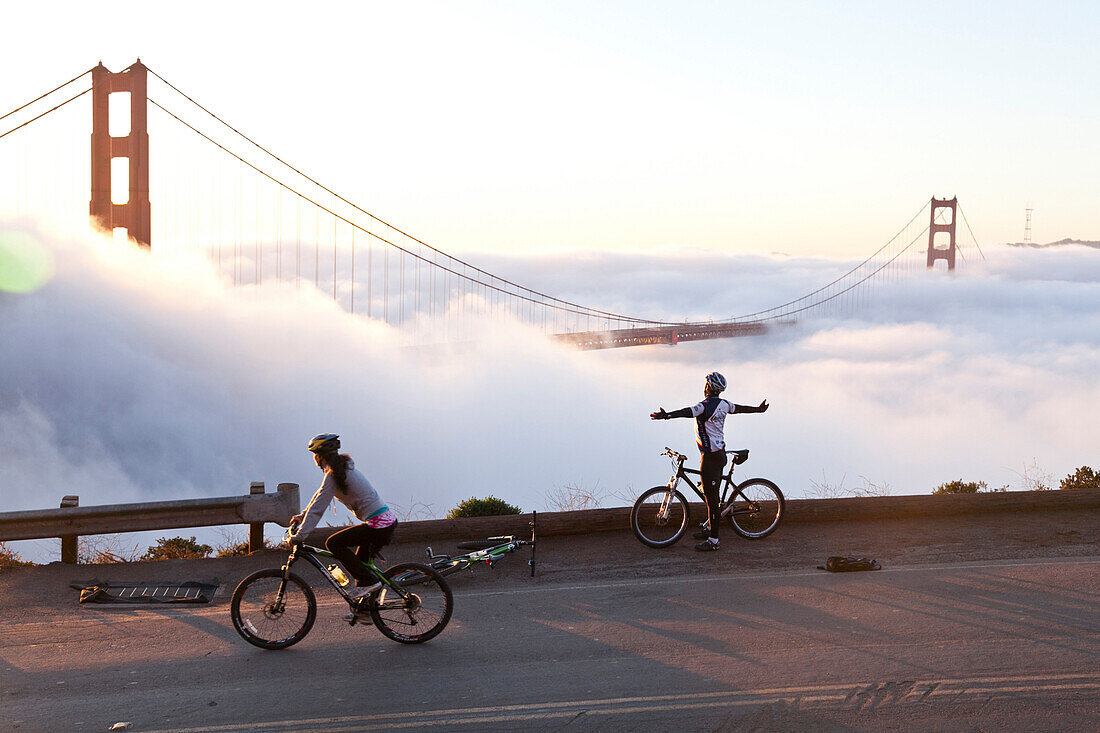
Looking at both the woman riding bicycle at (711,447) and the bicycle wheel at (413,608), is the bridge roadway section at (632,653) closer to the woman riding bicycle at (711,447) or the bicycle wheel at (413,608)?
the bicycle wheel at (413,608)

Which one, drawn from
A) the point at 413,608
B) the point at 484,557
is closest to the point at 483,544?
the point at 484,557

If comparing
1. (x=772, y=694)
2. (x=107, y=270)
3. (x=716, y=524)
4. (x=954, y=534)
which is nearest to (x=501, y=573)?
(x=716, y=524)

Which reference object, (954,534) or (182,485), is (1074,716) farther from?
(182,485)

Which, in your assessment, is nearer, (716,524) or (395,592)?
(395,592)

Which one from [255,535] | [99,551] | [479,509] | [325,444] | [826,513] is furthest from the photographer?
[479,509]

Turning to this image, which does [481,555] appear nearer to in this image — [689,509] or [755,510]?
[689,509]

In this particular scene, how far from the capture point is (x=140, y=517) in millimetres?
10930

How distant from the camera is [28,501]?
155m

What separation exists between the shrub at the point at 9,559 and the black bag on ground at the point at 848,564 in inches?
342

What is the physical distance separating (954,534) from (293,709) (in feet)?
25.9

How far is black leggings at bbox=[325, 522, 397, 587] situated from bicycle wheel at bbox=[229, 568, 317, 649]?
0.39 metres

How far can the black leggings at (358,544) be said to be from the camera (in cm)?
771

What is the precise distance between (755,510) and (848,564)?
1.50 metres

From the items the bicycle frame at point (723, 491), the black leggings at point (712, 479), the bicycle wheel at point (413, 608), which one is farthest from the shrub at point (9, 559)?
the black leggings at point (712, 479)
